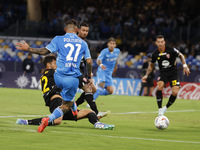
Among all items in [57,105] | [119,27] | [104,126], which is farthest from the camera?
[119,27]

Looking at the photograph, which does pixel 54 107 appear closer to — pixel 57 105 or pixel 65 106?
pixel 57 105

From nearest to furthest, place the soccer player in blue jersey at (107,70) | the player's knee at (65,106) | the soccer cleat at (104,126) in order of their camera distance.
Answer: the player's knee at (65,106)
the soccer cleat at (104,126)
the soccer player in blue jersey at (107,70)

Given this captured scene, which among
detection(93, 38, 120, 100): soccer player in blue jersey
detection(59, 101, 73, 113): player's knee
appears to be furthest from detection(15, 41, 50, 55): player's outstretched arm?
detection(93, 38, 120, 100): soccer player in blue jersey

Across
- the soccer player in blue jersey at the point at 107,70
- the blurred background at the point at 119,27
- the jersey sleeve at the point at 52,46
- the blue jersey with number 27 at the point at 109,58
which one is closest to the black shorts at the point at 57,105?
the jersey sleeve at the point at 52,46

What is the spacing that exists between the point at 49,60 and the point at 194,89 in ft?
50.9

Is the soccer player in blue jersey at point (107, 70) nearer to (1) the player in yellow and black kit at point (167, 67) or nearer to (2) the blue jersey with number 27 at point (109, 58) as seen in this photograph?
(2) the blue jersey with number 27 at point (109, 58)

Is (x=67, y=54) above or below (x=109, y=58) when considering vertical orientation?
above

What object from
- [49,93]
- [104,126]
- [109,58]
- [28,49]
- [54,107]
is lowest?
[104,126]

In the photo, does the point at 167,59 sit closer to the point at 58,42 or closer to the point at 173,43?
the point at 58,42

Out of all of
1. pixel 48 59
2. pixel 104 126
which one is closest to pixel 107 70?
pixel 48 59

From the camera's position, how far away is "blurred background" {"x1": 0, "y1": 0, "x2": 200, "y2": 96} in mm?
29438

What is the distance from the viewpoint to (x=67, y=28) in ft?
30.0

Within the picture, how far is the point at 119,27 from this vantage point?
30.9 m

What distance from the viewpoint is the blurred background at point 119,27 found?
29.4m
